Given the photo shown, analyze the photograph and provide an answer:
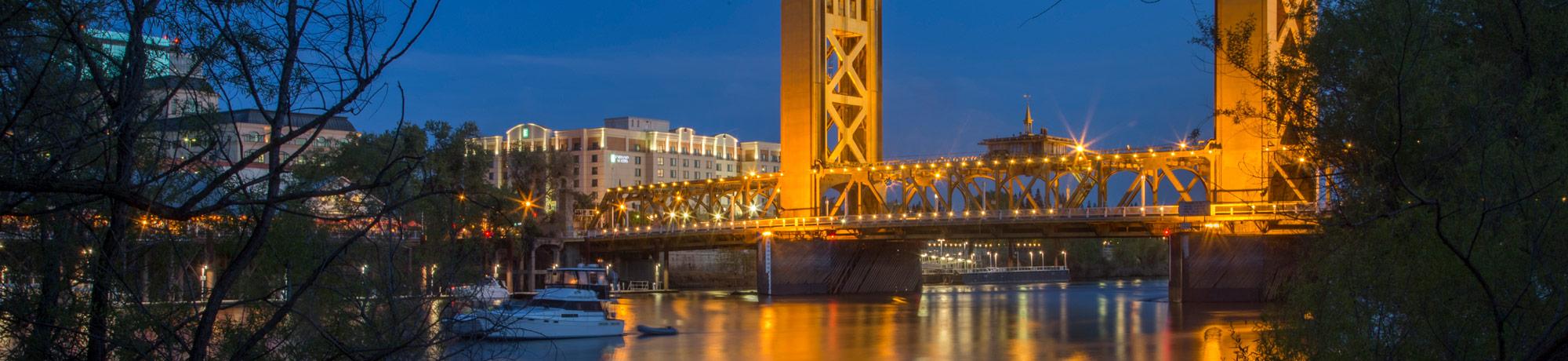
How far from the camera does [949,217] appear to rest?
7138 cm

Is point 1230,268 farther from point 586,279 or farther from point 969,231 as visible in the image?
point 586,279

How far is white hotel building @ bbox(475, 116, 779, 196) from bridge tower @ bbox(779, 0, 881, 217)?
249 feet

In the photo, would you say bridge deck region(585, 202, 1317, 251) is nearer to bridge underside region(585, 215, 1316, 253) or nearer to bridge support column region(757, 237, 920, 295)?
bridge underside region(585, 215, 1316, 253)

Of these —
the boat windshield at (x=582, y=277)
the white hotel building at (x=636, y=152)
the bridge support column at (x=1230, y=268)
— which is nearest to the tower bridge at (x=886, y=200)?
the bridge support column at (x=1230, y=268)

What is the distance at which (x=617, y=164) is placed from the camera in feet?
560

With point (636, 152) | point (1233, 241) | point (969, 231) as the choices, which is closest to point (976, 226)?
point (969, 231)

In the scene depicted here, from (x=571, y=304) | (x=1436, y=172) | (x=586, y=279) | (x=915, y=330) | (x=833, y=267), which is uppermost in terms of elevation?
(x=1436, y=172)

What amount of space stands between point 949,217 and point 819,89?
12.6 meters

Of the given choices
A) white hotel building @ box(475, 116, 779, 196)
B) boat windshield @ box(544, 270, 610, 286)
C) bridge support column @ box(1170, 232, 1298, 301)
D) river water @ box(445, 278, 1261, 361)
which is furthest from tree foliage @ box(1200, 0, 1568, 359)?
white hotel building @ box(475, 116, 779, 196)

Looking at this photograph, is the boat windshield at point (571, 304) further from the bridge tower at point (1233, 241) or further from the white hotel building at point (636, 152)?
the white hotel building at point (636, 152)

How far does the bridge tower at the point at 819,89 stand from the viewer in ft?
260

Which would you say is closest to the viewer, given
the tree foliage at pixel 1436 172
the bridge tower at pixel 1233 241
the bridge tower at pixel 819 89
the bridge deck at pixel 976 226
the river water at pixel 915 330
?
the tree foliage at pixel 1436 172

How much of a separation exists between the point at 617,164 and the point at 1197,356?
134 m

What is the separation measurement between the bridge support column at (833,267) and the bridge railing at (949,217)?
1936mm
